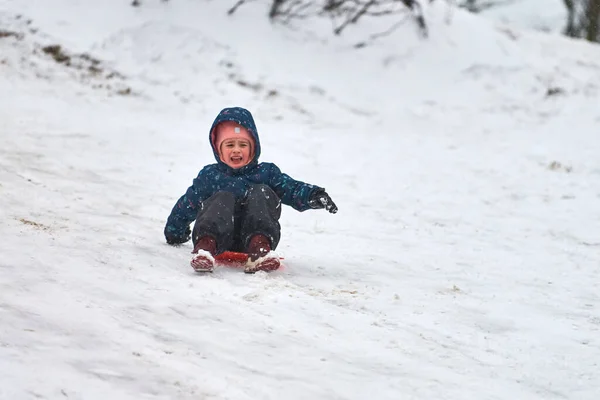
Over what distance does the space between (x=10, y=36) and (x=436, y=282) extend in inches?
352

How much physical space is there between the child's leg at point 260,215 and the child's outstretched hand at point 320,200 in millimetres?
220

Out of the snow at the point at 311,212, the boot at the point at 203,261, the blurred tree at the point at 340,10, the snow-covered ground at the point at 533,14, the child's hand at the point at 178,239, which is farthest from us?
the snow-covered ground at the point at 533,14

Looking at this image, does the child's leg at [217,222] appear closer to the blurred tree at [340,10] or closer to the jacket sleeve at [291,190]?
the jacket sleeve at [291,190]

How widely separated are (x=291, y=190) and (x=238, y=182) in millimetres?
327

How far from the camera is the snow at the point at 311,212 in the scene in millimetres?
2387

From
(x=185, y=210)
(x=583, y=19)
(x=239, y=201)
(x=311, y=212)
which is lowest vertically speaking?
(x=311, y=212)

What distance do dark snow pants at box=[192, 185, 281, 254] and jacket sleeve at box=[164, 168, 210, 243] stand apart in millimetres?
97

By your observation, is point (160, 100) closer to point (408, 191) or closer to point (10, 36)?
point (10, 36)

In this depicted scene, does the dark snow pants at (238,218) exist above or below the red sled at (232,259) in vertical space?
above

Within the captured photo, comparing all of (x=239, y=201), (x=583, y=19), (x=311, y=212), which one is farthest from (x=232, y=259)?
(x=583, y=19)

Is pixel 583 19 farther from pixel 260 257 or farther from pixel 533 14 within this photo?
pixel 260 257

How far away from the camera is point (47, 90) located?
9.61 metres

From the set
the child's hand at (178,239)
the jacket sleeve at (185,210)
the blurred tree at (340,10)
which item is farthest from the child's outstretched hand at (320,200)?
the blurred tree at (340,10)

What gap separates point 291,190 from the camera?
13.4ft
